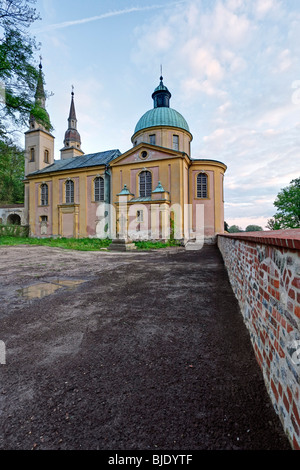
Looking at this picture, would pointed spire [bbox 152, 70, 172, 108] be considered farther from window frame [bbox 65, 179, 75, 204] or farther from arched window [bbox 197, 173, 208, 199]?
window frame [bbox 65, 179, 75, 204]

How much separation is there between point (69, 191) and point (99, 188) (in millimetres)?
4303

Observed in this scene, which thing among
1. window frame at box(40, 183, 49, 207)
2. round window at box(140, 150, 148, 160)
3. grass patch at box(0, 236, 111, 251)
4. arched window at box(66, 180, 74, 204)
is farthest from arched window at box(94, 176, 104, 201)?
window frame at box(40, 183, 49, 207)

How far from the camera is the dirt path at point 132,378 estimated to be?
1506 mm

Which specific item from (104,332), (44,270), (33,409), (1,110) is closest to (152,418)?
(33,409)

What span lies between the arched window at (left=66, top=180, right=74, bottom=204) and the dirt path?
22.5 meters

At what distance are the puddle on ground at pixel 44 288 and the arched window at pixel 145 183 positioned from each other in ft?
51.1

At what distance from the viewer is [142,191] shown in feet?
68.1

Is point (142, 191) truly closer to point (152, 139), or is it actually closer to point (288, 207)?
point (152, 139)

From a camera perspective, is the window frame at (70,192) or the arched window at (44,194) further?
the arched window at (44,194)

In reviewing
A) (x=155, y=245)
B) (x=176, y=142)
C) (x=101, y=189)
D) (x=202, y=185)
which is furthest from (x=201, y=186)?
(x=101, y=189)

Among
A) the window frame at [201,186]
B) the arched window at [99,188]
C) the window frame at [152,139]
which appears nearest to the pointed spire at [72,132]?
the arched window at [99,188]

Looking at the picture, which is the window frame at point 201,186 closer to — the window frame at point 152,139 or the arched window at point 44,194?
the window frame at point 152,139

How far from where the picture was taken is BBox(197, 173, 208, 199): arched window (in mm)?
21312
